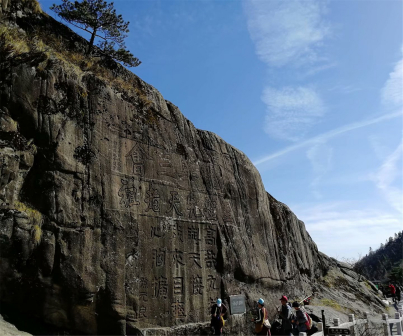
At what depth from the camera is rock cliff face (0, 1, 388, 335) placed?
7.64 m

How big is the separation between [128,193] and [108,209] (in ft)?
2.49

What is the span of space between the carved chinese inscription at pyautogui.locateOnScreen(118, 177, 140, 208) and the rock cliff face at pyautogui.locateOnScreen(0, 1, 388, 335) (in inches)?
1.3

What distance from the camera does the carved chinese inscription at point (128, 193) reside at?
30.3 ft

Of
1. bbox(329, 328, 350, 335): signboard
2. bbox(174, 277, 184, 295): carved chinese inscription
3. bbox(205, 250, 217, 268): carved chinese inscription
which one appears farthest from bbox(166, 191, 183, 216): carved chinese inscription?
bbox(329, 328, 350, 335): signboard

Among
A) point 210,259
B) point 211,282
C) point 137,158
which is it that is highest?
point 137,158

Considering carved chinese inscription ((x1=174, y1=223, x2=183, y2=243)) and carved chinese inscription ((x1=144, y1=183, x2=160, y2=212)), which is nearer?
carved chinese inscription ((x1=144, y1=183, x2=160, y2=212))

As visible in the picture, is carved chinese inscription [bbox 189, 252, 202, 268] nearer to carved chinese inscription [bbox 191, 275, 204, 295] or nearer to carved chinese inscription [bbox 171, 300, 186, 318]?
carved chinese inscription [bbox 191, 275, 204, 295]

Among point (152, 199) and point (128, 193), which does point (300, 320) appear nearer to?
point (152, 199)

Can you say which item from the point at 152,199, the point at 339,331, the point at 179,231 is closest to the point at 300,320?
the point at 339,331

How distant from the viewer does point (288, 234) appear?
56.1 ft

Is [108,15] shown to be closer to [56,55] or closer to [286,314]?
[56,55]

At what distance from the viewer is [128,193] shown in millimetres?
9391

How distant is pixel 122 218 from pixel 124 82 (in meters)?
4.82

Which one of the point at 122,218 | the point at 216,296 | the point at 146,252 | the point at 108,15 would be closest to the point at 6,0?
the point at 108,15
